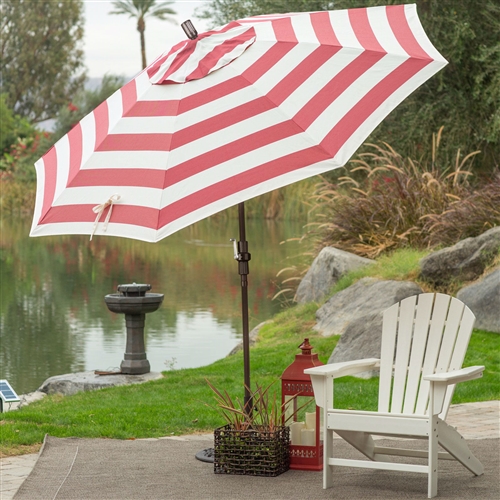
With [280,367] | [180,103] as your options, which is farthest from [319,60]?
[280,367]

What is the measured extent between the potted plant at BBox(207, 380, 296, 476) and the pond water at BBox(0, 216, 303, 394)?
512cm

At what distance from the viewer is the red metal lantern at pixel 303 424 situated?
4.99m

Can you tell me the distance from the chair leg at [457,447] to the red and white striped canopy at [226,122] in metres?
1.47

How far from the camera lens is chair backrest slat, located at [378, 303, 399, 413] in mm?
5109

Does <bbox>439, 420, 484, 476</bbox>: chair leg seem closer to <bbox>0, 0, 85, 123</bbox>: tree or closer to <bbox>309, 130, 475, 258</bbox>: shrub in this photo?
<bbox>309, 130, 475, 258</bbox>: shrub

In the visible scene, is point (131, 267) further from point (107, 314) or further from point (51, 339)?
point (51, 339)

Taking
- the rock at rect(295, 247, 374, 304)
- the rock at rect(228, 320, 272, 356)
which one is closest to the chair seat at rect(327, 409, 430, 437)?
the rock at rect(228, 320, 272, 356)

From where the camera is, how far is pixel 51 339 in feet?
40.6

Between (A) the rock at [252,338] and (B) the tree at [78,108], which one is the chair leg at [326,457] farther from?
(B) the tree at [78,108]

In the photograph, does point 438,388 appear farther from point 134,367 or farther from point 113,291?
point 113,291

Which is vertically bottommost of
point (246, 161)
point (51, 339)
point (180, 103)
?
point (51, 339)

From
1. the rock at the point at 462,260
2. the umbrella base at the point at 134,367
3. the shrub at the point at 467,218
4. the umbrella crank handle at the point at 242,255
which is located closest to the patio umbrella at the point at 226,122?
the umbrella crank handle at the point at 242,255

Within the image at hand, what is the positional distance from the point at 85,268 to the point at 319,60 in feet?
56.6

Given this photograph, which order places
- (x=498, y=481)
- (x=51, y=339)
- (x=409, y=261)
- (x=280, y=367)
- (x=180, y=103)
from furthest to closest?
(x=51, y=339), (x=409, y=261), (x=280, y=367), (x=498, y=481), (x=180, y=103)
